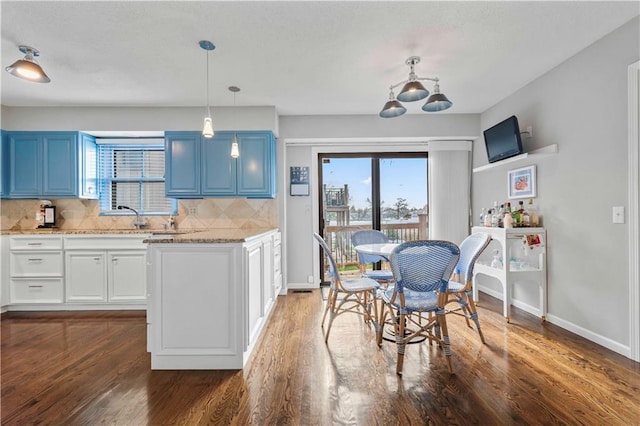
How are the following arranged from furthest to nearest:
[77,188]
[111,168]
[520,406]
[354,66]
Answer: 1. [111,168]
2. [77,188]
3. [354,66]
4. [520,406]

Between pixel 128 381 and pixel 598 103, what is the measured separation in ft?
13.6

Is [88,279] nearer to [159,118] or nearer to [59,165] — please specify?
[59,165]

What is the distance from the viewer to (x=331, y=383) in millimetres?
2043

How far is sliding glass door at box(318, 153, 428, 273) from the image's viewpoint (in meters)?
4.86

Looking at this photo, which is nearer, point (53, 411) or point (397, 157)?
point (53, 411)

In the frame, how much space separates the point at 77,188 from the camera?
3.93 metres

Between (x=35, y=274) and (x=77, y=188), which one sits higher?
(x=77, y=188)

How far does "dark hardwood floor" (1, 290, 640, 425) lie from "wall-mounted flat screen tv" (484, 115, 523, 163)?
6.01 feet

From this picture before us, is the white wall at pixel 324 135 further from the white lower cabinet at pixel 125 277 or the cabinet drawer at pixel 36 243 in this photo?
the cabinet drawer at pixel 36 243

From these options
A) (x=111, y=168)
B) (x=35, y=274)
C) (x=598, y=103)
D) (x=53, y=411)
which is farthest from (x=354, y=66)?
(x=35, y=274)

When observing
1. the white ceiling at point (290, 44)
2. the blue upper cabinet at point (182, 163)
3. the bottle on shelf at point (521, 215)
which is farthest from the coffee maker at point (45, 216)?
the bottle on shelf at point (521, 215)

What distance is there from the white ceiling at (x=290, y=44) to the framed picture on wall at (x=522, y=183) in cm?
95

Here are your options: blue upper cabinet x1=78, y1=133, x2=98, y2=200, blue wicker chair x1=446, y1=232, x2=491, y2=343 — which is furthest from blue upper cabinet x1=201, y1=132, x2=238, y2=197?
blue wicker chair x1=446, y1=232, x2=491, y2=343

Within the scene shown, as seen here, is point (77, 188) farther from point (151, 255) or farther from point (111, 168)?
point (151, 255)
